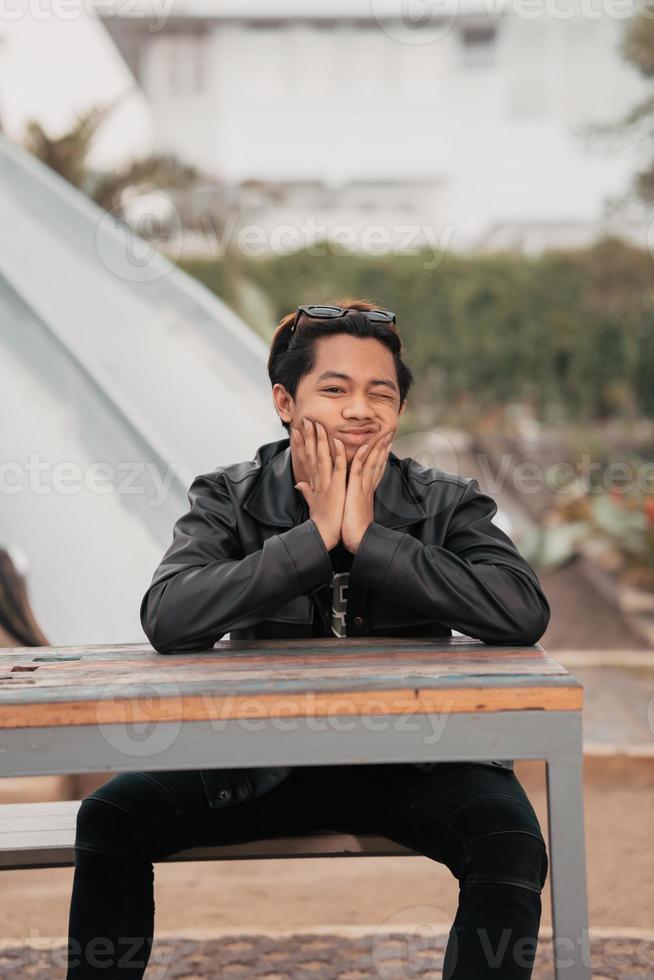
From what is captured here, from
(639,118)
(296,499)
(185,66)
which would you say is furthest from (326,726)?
(185,66)

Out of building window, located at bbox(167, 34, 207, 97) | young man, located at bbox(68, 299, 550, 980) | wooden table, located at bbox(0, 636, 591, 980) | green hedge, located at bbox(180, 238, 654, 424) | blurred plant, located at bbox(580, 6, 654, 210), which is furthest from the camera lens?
building window, located at bbox(167, 34, 207, 97)

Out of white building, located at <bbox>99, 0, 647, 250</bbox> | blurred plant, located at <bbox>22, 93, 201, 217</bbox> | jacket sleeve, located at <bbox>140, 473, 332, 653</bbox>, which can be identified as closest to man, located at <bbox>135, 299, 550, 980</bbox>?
jacket sleeve, located at <bbox>140, 473, 332, 653</bbox>

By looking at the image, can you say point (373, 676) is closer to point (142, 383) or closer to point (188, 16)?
point (142, 383)

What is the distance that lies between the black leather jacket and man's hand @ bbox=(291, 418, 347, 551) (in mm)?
33

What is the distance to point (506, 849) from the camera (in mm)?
1889

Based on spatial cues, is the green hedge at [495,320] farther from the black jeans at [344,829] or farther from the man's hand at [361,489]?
the black jeans at [344,829]

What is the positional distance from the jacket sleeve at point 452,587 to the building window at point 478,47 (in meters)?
19.9

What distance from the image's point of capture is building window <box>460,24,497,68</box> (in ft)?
66.6

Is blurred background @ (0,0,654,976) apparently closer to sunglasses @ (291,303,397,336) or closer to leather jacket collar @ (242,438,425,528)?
leather jacket collar @ (242,438,425,528)

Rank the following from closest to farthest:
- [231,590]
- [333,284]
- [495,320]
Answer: [231,590] → [333,284] → [495,320]

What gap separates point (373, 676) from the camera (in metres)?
1.73

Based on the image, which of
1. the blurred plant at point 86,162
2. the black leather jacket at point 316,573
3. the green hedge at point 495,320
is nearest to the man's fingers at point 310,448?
the black leather jacket at point 316,573

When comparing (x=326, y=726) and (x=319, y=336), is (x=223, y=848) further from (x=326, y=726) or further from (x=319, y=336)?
(x=319, y=336)

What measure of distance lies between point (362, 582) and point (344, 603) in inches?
7.8
